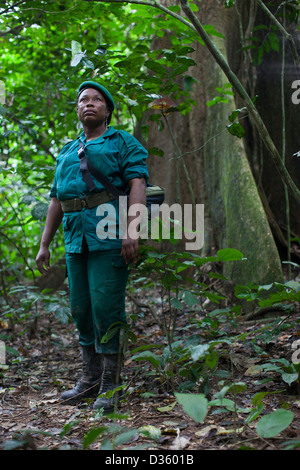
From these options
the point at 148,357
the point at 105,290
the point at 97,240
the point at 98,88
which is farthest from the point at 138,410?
the point at 98,88

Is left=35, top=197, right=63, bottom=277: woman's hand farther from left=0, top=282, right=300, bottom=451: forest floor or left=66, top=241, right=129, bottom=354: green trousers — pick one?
left=0, top=282, right=300, bottom=451: forest floor

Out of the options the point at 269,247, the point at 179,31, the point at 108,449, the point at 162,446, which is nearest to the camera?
the point at 108,449

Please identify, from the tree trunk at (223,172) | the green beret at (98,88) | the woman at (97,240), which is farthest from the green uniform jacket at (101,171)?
the tree trunk at (223,172)

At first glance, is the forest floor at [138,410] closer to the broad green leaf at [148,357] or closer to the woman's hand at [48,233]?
the broad green leaf at [148,357]

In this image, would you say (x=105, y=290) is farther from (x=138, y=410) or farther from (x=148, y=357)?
(x=138, y=410)

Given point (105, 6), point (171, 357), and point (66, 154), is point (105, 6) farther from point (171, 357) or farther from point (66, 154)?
point (171, 357)

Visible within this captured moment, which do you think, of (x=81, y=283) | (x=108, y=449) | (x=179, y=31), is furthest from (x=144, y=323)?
(x=108, y=449)

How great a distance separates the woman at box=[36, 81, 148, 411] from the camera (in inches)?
112

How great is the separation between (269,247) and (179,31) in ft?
6.50

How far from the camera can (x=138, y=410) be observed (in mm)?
2627

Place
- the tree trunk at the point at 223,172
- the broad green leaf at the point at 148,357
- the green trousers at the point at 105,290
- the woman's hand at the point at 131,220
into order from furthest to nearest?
the tree trunk at the point at 223,172 → the green trousers at the point at 105,290 → the woman's hand at the point at 131,220 → the broad green leaf at the point at 148,357

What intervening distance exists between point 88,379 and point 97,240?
972 mm

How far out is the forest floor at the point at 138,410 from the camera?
6.53 ft
